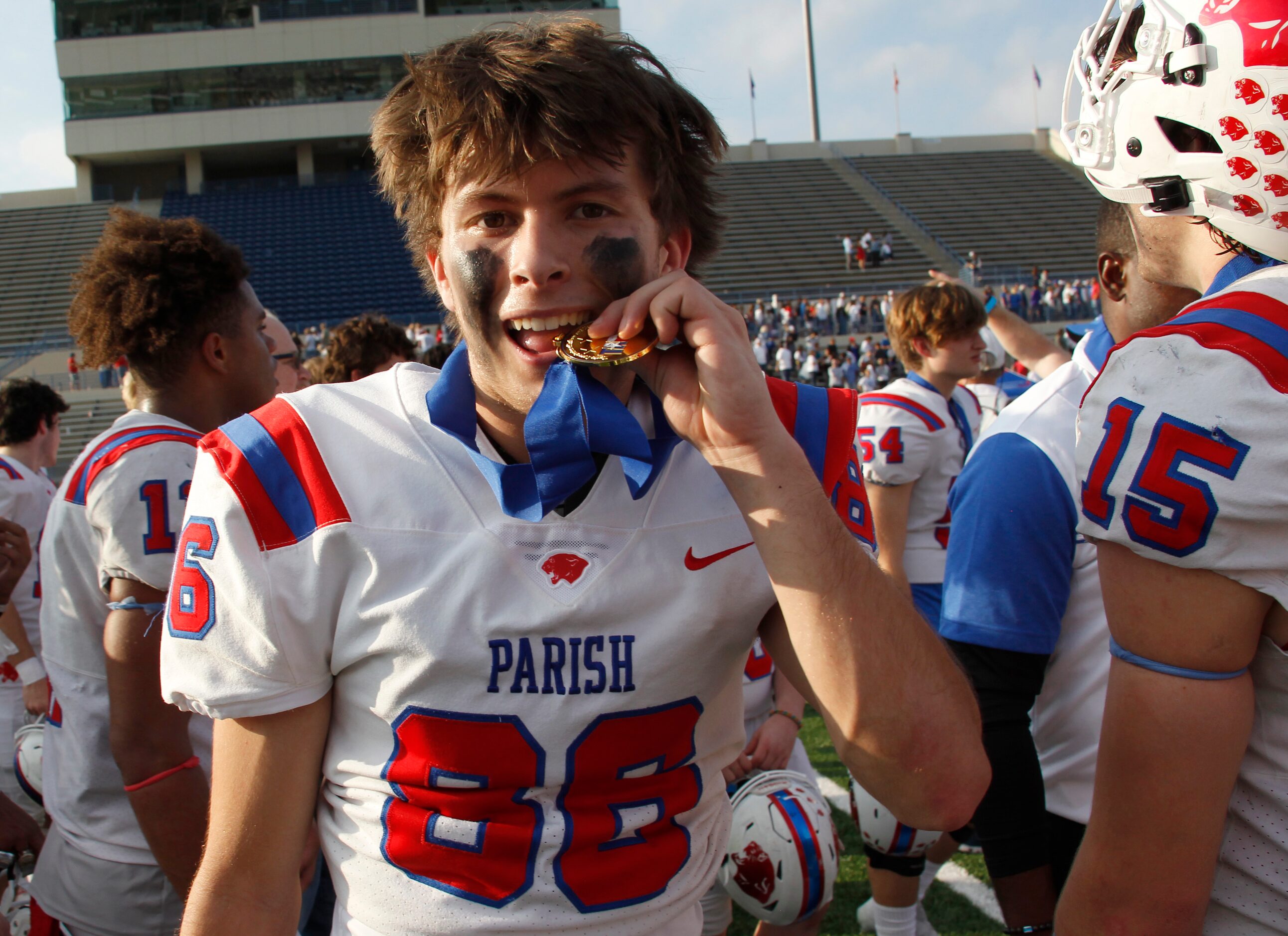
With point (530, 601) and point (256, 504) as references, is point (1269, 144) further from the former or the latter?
point (256, 504)

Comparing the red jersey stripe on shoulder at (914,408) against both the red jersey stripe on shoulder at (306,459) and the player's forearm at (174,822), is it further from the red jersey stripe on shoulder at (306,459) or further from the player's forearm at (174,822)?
the red jersey stripe on shoulder at (306,459)

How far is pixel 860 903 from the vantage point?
398cm

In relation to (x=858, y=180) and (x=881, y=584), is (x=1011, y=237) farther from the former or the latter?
(x=881, y=584)

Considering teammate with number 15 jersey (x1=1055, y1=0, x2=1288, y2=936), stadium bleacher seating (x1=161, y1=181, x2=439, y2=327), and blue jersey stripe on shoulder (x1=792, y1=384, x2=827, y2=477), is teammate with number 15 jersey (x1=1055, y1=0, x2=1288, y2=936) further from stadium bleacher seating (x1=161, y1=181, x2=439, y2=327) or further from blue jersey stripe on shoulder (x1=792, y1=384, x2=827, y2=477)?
stadium bleacher seating (x1=161, y1=181, x2=439, y2=327)

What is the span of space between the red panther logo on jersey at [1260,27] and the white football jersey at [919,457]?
3.02 metres

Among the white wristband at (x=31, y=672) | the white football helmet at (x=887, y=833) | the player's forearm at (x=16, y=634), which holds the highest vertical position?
the player's forearm at (x=16, y=634)

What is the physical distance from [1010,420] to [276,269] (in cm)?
2760

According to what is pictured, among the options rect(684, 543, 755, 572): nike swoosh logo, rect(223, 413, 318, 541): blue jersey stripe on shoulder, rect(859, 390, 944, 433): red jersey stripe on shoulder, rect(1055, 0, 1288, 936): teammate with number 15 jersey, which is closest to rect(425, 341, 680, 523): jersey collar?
rect(684, 543, 755, 572): nike swoosh logo

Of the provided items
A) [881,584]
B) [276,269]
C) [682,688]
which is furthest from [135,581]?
[276,269]

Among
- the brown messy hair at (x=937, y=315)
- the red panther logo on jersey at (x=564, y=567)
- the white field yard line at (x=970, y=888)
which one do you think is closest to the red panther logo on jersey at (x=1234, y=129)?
the red panther logo on jersey at (x=564, y=567)

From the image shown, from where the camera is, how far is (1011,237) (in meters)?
28.9

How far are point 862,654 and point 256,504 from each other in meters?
0.84

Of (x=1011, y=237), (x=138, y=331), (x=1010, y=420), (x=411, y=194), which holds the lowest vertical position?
(x=1011, y=237)

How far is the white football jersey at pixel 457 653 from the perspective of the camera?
4.36ft
